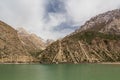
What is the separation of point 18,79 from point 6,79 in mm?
3957

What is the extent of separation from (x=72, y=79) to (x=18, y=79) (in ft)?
59.7

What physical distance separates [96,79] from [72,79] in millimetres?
8072

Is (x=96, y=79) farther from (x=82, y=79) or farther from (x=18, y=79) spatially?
(x=18, y=79)

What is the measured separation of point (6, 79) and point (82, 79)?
2542cm

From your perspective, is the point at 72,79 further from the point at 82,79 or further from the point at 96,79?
the point at 96,79

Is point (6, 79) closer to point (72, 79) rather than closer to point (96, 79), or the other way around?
point (72, 79)

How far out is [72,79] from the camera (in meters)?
76.9

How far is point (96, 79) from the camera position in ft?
247

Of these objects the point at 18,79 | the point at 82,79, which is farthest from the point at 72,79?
the point at 18,79

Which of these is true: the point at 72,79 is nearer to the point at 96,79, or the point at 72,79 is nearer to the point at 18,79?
the point at 96,79

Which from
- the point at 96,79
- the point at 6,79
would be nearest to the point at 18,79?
the point at 6,79

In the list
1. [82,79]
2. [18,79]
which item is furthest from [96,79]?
[18,79]

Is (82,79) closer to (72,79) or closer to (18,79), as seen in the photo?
(72,79)
